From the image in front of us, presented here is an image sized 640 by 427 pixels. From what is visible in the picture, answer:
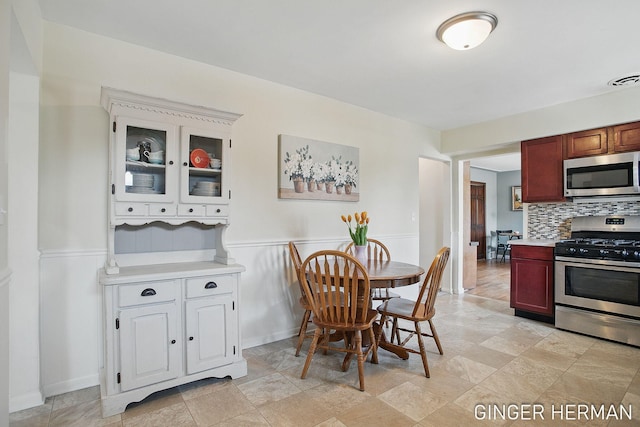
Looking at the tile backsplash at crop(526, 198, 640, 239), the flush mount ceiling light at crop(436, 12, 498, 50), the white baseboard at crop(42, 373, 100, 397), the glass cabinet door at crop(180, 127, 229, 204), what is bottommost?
the white baseboard at crop(42, 373, 100, 397)

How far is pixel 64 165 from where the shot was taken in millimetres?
2168

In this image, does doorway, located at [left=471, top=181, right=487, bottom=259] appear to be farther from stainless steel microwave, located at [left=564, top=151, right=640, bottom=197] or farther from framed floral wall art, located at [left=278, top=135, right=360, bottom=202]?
framed floral wall art, located at [left=278, top=135, right=360, bottom=202]

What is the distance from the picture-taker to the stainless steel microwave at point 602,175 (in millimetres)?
3178

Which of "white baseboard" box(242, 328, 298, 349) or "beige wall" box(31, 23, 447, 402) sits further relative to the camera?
"white baseboard" box(242, 328, 298, 349)

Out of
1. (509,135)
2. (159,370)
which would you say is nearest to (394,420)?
(159,370)

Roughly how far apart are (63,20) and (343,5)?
1.82 meters

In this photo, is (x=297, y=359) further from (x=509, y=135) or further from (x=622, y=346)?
(x=509, y=135)

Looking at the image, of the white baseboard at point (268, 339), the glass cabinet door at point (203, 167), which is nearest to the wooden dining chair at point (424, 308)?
the white baseboard at point (268, 339)

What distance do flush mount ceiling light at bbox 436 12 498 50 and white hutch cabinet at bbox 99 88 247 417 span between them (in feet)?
5.25

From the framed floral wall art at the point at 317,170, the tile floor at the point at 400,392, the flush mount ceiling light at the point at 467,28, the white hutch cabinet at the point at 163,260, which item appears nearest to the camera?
the tile floor at the point at 400,392

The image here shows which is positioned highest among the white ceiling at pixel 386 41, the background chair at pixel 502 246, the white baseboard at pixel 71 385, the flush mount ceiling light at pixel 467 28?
the white ceiling at pixel 386 41

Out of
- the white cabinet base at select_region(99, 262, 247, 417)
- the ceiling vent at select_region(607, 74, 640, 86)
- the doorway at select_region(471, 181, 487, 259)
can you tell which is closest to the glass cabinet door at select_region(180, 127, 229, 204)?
the white cabinet base at select_region(99, 262, 247, 417)

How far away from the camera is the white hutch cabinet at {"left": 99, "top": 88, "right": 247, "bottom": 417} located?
76.9 inches

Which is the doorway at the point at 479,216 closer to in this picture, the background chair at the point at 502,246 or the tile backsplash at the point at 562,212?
the background chair at the point at 502,246
